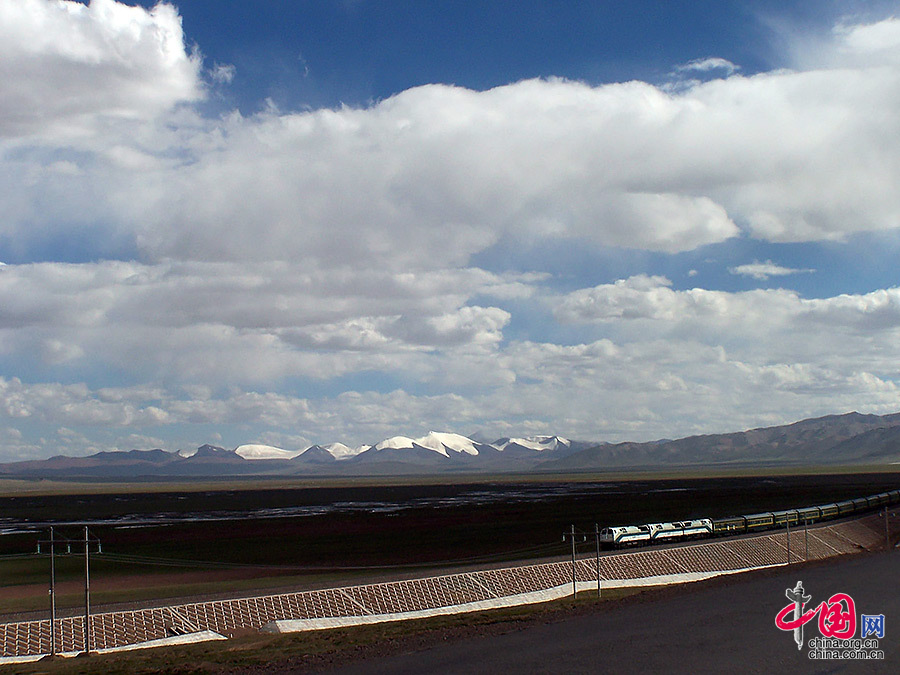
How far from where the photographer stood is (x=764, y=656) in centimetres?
1838

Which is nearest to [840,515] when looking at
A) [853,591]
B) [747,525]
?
[747,525]

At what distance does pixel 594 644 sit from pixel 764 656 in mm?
4062

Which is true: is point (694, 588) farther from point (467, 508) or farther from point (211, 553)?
point (467, 508)

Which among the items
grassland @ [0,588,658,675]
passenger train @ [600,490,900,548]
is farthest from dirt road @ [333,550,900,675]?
passenger train @ [600,490,900,548]

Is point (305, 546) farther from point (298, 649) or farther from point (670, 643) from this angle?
point (670, 643)

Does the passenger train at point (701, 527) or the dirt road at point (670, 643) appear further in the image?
the passenger train at point (701, 527)

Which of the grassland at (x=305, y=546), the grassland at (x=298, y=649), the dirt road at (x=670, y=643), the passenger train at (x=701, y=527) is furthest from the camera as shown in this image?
the passenger train at (x=701, y=527)

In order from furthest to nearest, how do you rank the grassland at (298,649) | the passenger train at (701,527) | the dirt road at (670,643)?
the passenger train at (701,527)
the grassland at (298,649)
the dirt road at (670,643)

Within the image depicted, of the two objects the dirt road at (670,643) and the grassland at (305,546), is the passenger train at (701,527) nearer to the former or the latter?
the grassland at (305,546)

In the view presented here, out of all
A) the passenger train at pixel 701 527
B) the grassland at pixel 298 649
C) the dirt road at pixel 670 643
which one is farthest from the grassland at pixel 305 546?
the dirt road at pixel 670 643

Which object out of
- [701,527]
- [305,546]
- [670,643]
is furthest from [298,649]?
[701,527]

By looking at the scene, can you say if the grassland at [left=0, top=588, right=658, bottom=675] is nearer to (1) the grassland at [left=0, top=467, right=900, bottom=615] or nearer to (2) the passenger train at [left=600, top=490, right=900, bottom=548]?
(1) the grassland at [left=0, top=467, right=900, bottom=615]

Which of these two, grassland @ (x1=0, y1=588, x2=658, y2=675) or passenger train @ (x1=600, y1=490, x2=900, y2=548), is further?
passenger train @ (x1=600, y1=490, x2=900, y2=548)

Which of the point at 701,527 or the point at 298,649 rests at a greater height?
the point at 298,649
